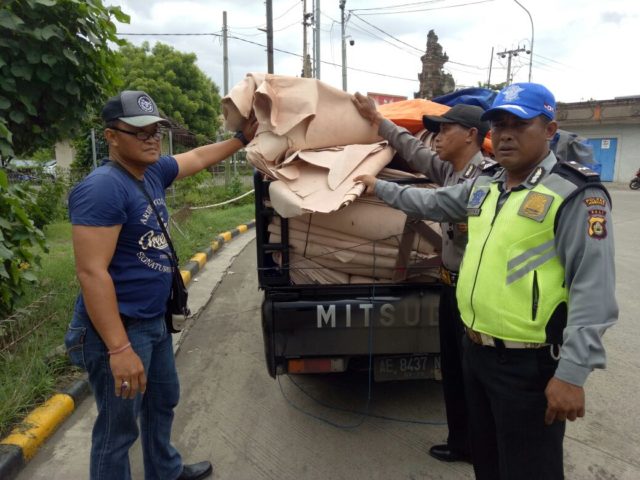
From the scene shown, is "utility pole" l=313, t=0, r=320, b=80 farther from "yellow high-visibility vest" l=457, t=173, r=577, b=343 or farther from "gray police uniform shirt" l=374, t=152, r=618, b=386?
"gray police uniform shirt" l=374, t=152, r=618, b=386

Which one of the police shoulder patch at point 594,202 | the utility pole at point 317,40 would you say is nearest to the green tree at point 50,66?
the police shoulder patch at point 594,202

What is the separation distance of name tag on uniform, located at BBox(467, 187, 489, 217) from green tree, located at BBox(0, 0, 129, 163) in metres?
2.77

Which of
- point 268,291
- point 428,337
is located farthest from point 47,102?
point 428,337

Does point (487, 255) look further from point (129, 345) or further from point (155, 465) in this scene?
point (155, 465)

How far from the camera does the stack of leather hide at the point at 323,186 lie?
8.32 feet

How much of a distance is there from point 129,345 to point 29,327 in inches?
90.9

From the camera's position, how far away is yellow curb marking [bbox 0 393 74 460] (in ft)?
8.33

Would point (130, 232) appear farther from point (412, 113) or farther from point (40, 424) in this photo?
point (412, 113)

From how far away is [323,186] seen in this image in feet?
8.17

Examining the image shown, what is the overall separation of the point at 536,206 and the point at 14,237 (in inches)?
128

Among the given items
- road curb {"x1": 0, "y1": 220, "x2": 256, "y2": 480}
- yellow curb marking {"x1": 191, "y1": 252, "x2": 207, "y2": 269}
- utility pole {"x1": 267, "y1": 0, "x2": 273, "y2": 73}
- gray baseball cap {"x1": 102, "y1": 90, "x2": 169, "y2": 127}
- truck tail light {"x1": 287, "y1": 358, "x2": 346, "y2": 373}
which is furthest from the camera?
utility pole {"x1": 267, "y1": 0, "x2": 273, "y2": 73}

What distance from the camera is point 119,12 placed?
140 inches

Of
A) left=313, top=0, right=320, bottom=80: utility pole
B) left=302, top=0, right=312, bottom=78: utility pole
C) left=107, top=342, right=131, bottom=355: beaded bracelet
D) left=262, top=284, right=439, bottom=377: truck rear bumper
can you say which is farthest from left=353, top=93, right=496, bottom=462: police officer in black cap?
left=302, top=0, right=312, bottom=78: utility pole

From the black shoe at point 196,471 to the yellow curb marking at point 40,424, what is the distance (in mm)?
896
